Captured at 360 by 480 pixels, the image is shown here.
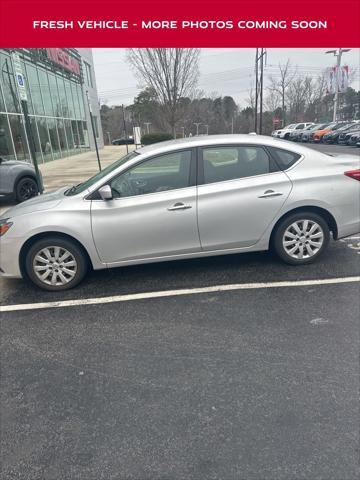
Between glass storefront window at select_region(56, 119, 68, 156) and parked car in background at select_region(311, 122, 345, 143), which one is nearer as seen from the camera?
glass storefront window at select_region(56, 119, 68, 156)

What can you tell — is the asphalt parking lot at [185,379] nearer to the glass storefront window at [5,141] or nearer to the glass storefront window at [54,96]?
the glass storefront window at [5,141]

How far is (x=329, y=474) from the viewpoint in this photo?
1.82m

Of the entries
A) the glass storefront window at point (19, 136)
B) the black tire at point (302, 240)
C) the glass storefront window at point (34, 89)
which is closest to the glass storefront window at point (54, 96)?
the glass storefront window at point (34, 89)

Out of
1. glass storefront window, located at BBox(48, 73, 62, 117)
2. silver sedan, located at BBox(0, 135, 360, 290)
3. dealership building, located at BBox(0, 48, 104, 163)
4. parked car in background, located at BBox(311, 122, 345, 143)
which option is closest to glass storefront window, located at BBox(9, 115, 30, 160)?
dealership building, located at BBox(0, 48, 104, 163)

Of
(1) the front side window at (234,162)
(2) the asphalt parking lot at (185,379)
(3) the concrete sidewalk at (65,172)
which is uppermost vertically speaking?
(1) the front side window at (234,162)

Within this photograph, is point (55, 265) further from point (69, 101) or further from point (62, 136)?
point (69, 101)

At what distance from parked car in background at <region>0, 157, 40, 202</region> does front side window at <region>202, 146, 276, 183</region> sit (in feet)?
20.2

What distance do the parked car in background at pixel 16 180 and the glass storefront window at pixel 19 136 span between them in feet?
29.5

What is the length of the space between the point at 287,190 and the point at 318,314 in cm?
153

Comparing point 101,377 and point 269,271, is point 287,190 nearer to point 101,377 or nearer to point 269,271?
point 269,271

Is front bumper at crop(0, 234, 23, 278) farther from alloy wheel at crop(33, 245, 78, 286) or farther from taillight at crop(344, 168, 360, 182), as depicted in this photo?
taillight at crop(344, 168, 360, 182)

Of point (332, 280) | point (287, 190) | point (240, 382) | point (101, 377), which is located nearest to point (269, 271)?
point (332, 280)

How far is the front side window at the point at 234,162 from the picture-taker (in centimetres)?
407

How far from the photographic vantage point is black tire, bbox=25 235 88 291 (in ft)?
12.6
